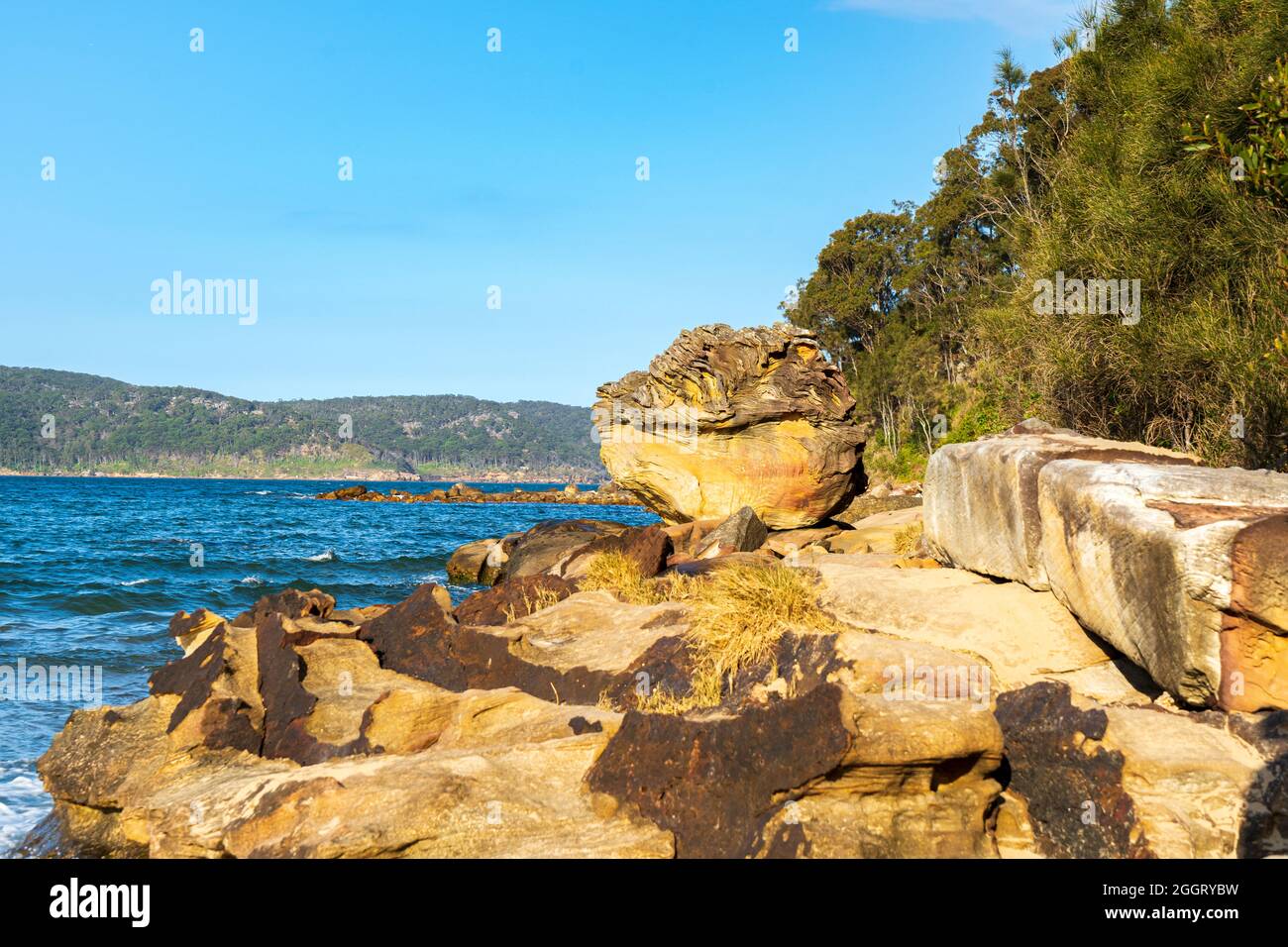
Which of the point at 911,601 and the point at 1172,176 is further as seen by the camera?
the point at 1172,176

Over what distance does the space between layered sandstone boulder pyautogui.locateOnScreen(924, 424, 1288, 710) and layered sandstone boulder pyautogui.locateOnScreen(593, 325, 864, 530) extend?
1001 cm

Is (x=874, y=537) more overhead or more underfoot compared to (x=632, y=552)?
more underfoot

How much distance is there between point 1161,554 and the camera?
7094 mm

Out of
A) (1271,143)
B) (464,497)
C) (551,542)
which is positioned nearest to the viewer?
(1271,143)

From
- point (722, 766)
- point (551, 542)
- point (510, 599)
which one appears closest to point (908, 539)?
point (510, 599)

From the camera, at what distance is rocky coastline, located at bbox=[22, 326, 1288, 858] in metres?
5.75

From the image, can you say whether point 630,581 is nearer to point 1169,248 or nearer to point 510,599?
point 510,599

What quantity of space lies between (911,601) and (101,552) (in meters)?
34.2

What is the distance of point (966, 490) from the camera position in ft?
37.7

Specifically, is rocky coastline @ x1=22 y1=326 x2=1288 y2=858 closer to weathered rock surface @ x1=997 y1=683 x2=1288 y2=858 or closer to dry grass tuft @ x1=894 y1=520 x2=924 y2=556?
→ weathered rock surface @ x1=997 y1=683 x2=1288 y2=858

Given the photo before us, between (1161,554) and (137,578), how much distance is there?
27.7 meters

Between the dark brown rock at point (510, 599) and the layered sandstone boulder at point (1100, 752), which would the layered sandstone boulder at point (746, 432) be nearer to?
the dark brown rock at point (510, 599)
